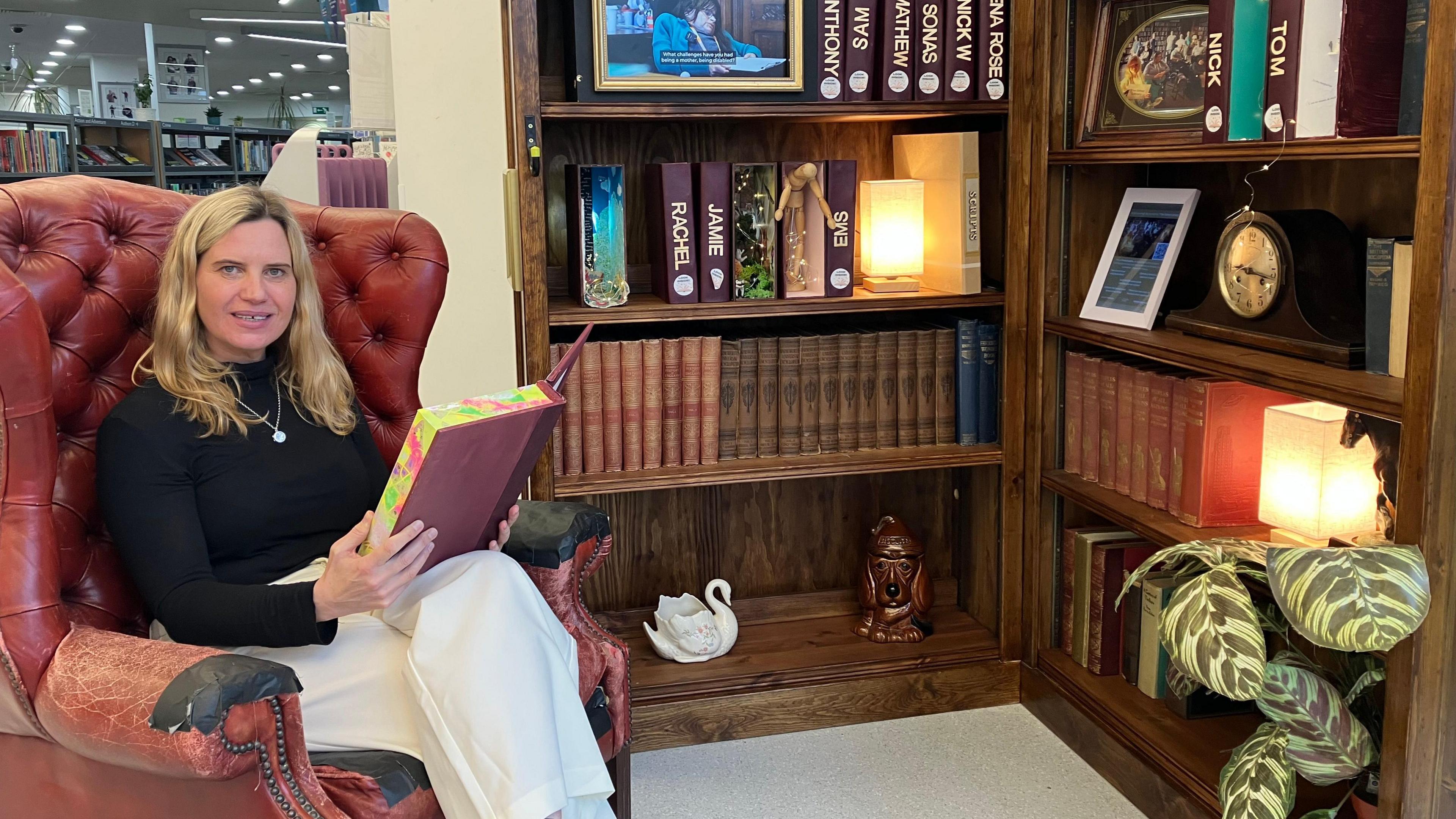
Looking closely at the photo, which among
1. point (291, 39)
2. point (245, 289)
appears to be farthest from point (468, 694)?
point (291, 39)

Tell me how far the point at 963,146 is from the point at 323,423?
56.5 inches

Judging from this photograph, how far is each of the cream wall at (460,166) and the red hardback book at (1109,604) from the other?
1.62 m

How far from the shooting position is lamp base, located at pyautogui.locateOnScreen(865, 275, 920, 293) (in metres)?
2.59

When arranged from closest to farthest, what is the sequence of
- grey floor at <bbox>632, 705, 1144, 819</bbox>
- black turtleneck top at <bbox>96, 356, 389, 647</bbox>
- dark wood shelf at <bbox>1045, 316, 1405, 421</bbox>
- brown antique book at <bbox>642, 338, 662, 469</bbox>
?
black turtleneck top at <bbox>96, 356, 389, 647</bbox>, dark wood shelf at <bbox>1045, 316, 1405, 421</bbox>, grey floor at <bbox>632, 705, 1144, 819</bbox>, brown antique book at <bbox>642, 338, 662, 469</bbox>

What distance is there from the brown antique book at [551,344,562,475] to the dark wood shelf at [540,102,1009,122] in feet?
1.53

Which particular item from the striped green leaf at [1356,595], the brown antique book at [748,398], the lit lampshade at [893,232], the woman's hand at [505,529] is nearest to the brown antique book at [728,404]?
the brown antique book at [748,398]

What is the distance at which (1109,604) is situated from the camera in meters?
2.43

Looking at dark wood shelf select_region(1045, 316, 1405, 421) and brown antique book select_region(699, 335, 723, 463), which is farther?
brown antique book select_region(699, 335, 723, 463)

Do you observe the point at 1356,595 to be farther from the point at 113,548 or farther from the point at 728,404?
the point at 113,548

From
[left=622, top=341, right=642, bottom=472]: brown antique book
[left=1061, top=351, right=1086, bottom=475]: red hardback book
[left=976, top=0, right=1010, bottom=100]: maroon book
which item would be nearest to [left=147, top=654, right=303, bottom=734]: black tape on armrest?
[left=622, top=341, right=642, bottom=472]: brown antique book

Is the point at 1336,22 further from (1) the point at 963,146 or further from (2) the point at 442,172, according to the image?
(2) the point at 442,172

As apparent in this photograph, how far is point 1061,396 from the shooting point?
8.38ft

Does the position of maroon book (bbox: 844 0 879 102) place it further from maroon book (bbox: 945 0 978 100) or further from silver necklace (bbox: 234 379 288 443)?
silver necklace (bbox: 234 379 288 443)

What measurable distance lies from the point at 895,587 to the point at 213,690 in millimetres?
1715
